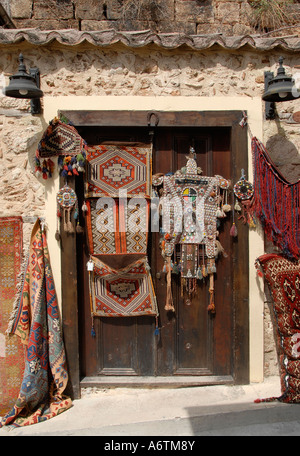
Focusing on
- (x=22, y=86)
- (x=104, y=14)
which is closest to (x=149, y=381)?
(x=22, y=86)

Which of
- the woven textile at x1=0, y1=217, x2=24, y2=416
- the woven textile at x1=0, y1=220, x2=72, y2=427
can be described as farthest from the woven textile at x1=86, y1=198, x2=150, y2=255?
the woven textile at x1=0, y1=217, x2=24, y2=416

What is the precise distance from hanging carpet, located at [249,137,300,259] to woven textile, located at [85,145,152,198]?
1059 millimetres

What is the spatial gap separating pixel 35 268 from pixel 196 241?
1.57 meters

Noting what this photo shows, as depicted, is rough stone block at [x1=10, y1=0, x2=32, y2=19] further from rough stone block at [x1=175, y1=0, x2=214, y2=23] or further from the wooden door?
the wooden door

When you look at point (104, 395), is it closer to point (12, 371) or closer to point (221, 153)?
point (12, 371)

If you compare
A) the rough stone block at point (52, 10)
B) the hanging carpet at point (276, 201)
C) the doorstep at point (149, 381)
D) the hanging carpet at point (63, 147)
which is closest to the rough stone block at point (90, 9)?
the rough stone block at point (52, 10)

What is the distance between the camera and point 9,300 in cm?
327

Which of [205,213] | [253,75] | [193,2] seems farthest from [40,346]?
[193,2]

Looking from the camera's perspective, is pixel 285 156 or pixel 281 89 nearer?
pixel 281 89

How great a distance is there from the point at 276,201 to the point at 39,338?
102 inches

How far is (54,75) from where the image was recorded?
329 centimetres

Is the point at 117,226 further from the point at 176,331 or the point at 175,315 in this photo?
the point at 176,331

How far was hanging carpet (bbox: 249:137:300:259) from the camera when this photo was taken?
3305 mm

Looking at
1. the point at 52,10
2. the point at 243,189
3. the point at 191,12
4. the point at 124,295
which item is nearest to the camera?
the point at 243,189
